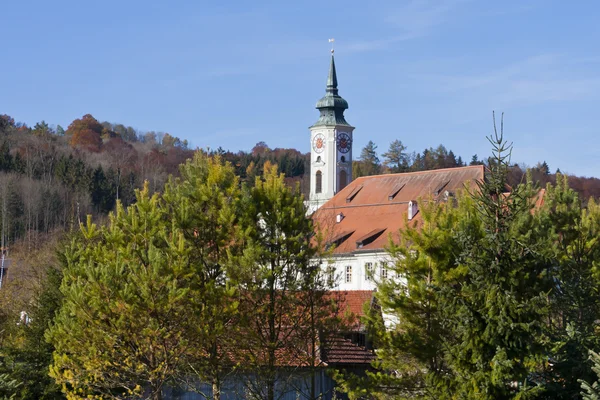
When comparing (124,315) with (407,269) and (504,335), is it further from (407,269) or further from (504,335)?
(504,335)

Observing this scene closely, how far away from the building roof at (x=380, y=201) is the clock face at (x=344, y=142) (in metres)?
13.9

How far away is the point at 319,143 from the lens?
83.4 metres

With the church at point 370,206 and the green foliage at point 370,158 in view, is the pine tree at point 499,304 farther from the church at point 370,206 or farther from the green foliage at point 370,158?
the green foliage at point 370,158

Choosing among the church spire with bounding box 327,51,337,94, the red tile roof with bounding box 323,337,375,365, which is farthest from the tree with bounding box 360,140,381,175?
the red tile roof with bounding box 323,337,375,365

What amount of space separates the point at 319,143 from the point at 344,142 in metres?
2.05

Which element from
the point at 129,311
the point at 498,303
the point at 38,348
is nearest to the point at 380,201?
the point at 38,348

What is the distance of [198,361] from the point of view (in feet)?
80.5

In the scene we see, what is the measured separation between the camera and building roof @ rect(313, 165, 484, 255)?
59.9m

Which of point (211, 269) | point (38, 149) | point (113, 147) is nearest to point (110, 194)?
point (38, 149)

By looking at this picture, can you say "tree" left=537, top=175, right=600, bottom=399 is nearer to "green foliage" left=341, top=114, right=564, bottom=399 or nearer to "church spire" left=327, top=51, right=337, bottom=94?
"green foliage" left=341, top=114, right=564, bottom=399

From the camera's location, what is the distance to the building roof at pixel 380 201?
59.9m

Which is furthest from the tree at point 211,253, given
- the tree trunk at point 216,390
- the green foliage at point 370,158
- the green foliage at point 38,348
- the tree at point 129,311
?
the green foliage at point 370,158

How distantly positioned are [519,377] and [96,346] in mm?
11075

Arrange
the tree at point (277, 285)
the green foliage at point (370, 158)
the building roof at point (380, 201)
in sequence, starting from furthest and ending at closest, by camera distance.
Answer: the green foliage at point (370, 158) → the building roof at point (380, 201) → the tree at point (277, 285)
